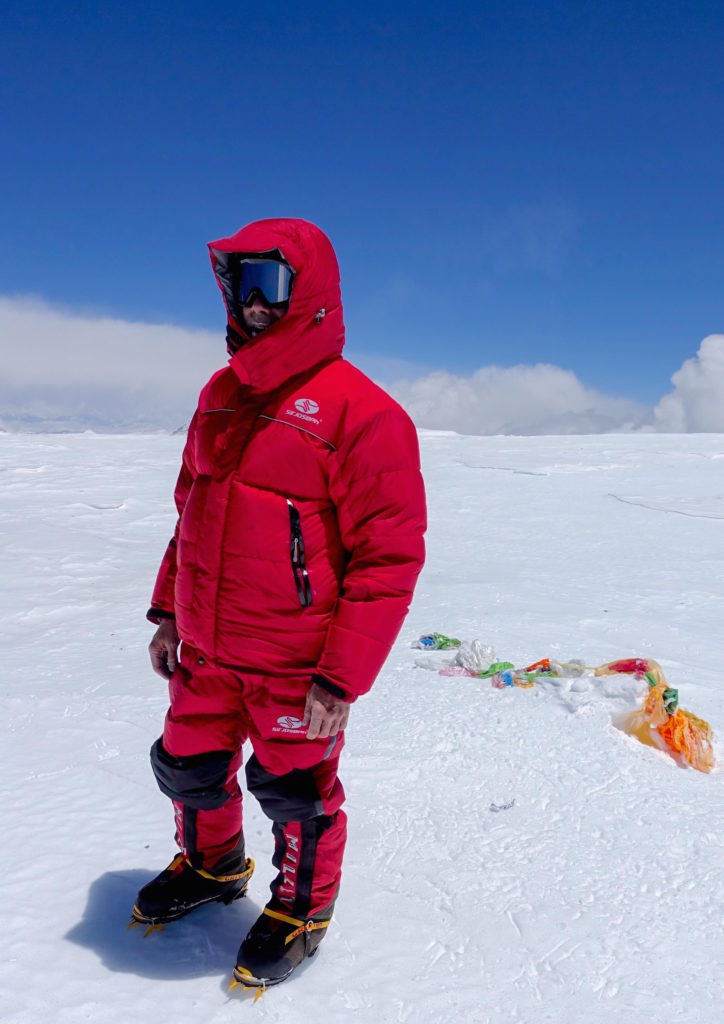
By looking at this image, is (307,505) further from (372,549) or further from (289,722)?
(289,722)

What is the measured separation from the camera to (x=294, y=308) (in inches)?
66.1

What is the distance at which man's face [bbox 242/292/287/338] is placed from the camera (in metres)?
1.73

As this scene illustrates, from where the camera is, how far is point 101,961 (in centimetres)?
178

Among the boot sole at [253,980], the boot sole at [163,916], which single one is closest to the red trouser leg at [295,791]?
the boot sole at [253,980]

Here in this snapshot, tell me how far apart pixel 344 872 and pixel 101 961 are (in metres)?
0.73

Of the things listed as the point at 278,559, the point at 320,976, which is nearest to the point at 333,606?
the point at 278,559

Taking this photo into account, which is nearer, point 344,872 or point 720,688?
point 344,872

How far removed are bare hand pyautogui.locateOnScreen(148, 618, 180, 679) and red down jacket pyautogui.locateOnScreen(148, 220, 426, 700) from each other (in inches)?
12.6

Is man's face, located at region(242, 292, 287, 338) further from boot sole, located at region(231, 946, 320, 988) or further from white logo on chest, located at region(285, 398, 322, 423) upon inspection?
boot sole, located at region(231, 946, 320, 988)

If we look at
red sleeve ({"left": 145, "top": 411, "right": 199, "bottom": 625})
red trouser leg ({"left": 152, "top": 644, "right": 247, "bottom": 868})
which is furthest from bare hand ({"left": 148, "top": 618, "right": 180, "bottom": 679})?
red trouser leg ({"left": 152, "top": 644, "right": 247, "bottom": 868})

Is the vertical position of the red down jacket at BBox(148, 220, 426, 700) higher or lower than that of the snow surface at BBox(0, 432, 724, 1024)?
higher

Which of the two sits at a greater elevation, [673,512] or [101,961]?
[673,512]

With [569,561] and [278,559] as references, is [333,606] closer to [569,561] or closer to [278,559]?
[278,559]

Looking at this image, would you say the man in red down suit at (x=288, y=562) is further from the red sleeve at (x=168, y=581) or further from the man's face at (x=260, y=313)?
the red sleeve at (x=168, y=581)
